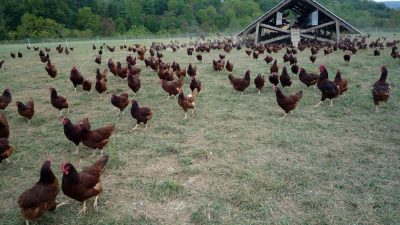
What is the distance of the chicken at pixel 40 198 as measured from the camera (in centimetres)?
400

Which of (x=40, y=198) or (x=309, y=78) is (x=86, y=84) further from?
(x=309, y=78)

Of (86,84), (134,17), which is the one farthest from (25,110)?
(134,17)

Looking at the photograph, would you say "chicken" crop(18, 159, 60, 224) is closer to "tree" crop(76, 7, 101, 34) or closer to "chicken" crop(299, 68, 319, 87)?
"chicken" crop(299, 68, 319, 87)

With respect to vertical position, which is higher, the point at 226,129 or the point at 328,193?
the point at 226,129

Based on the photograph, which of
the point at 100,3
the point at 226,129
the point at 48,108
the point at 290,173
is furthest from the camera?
the point at 100,3

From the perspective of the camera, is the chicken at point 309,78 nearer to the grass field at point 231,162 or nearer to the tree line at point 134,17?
the grass field at point 231,162

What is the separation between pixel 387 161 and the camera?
225 inches

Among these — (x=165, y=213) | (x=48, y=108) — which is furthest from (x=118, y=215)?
(x=48, y=108)

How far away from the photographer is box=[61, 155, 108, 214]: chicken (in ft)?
14.1

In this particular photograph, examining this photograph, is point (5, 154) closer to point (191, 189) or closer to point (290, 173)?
point (191, 189)

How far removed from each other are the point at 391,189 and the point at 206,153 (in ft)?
10.3

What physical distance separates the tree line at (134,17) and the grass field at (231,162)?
5630 centimetres

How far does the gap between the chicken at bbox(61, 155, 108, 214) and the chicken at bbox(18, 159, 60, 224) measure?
17cm

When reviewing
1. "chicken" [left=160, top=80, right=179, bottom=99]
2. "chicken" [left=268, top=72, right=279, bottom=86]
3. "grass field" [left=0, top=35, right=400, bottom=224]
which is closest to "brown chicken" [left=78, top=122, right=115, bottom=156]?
"grass field" [left=0, top=35, right=400, bottom=224]
